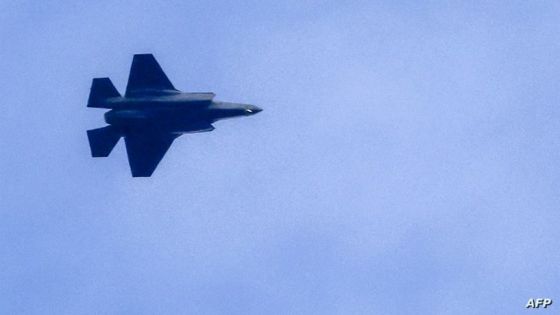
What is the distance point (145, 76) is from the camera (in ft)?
350

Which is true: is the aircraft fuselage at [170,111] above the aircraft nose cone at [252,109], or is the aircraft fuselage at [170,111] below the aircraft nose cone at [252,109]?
below

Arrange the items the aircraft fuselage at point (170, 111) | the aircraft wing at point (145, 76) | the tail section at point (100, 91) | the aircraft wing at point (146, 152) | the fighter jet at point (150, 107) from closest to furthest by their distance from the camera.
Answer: the aircraft fuselage at point (170, 111), the fighter jet at point (150, 107), the aircraft wing at point (145, 76), the tail section at point (100, 91), the aircraft wing at point (146, 152)

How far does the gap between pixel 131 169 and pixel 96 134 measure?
503cm

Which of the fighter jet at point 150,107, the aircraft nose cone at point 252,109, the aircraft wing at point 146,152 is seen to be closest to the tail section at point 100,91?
the fighter jet at point 150,107

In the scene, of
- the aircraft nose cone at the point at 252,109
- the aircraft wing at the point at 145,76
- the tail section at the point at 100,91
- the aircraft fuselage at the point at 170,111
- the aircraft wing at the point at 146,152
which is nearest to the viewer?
the aircraft fuselage at the point at 170,111

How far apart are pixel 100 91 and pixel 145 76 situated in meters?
4.69

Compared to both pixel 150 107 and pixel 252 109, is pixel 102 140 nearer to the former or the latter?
pixel 150 107

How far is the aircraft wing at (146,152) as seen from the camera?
359 feet

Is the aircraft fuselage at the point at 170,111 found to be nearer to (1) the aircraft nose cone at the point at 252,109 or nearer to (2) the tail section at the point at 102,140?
(1) the aircraft nose cone at the point at 252,109

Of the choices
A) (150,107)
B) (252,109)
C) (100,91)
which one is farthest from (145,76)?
(252,109)

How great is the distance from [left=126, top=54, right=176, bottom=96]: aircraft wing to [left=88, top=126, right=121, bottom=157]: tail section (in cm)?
455

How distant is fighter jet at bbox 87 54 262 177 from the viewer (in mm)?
105875

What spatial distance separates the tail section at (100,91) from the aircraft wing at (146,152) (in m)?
4.65

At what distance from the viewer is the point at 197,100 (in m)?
106
